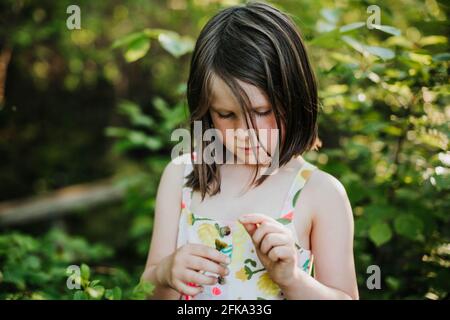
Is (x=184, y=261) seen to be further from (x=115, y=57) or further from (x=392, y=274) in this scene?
(x=115, y=57)

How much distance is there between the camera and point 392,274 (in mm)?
2100

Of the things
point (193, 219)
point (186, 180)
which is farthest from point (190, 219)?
point (186, 180)

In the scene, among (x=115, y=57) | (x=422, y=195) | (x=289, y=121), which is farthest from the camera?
(x=115, y=57)

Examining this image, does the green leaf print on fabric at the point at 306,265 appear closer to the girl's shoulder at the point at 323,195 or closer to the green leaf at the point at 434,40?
the girl's shoulder at the point at 323,195

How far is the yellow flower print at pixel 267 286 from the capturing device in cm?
149

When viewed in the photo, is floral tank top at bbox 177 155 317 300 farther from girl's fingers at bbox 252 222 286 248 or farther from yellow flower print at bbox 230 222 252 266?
girl's fingers at bbox 252 222 286 248

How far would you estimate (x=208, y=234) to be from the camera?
62.0 inches

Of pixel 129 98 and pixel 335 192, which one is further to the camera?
pixel 129 98

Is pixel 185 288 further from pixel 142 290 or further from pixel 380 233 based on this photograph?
pixel 380 233

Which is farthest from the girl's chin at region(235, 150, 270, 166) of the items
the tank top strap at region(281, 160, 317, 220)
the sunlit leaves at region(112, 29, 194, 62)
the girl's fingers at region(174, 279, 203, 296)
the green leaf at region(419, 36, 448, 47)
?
the green leaf at region(419, 36, 448, 47)

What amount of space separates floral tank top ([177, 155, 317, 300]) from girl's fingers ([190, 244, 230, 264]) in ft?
0.38

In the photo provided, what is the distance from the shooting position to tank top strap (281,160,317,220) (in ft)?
4.93
